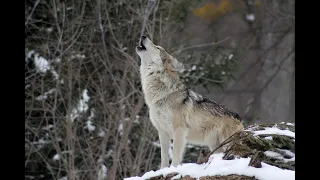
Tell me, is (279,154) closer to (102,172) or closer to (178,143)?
(178,143)

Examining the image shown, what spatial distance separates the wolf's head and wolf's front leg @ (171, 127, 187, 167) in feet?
2.69

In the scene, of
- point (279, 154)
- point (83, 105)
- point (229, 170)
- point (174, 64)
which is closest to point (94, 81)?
point (83, 105)

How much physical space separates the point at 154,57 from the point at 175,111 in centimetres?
69

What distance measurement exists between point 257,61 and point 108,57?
619 centimetres

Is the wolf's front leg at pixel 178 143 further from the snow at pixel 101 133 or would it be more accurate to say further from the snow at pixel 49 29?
the snow at pixel 49 29

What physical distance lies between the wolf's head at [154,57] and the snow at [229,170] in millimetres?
2690

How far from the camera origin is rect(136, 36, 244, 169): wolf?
19.5ft

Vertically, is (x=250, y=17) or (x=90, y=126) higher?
(x=250, y=17)

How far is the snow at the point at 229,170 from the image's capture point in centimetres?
292

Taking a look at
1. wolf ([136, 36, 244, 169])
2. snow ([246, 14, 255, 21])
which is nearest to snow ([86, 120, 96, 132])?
Answer: wolf ([136, 36, 244, 169])

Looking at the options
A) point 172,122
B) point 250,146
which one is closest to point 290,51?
point 172,122

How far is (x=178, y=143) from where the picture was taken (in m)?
5.83

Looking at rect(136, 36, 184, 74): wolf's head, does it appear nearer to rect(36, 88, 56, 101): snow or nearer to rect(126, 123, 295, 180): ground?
rect(126, 123, 295, 180): ground
